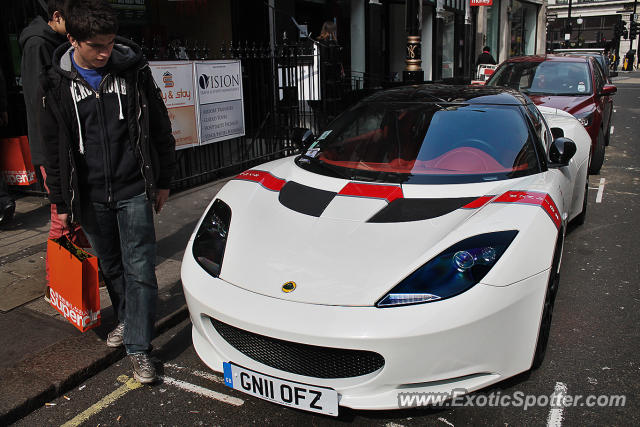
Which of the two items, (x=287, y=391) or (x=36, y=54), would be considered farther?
(x=36, y=54)

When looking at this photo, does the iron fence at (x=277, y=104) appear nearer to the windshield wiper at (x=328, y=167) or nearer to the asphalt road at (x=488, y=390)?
the windshield wiper at (x=328, y=167)

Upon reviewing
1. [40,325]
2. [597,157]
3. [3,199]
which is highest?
[3,199]

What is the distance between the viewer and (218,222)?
10.6 feet

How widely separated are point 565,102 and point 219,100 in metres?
4.78

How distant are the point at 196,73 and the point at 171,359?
13.6ft

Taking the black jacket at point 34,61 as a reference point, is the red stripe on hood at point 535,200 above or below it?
below

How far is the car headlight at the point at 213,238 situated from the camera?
2900 mm

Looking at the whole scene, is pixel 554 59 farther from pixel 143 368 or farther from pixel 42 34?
pixel 143 368

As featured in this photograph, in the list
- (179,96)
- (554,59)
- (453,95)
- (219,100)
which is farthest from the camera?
(554,59)

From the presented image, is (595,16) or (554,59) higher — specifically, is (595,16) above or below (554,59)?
above

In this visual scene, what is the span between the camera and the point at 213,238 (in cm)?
310

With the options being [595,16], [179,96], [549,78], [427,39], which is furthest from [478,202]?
[595,16]

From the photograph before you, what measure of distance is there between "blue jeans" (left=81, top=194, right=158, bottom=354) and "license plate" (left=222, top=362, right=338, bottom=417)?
27.1 inches

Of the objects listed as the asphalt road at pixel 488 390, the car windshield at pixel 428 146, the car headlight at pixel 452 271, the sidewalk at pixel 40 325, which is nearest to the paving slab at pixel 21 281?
the sidewalk at pixel 40 325
